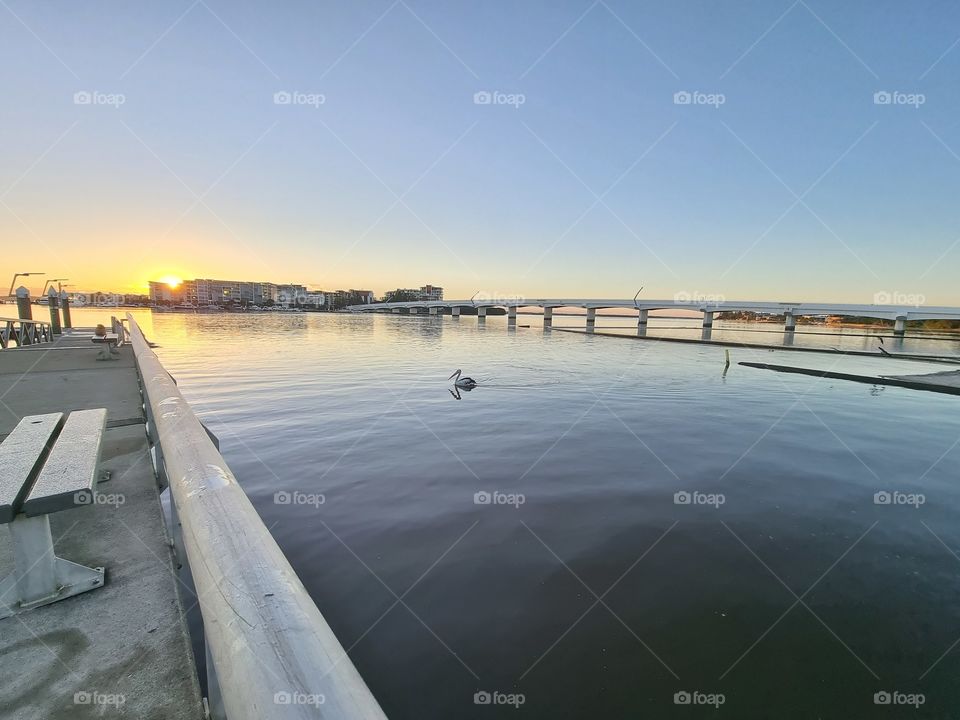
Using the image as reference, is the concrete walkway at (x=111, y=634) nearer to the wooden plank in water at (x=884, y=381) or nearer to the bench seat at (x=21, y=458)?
the bench seat at (x=21, y=458)

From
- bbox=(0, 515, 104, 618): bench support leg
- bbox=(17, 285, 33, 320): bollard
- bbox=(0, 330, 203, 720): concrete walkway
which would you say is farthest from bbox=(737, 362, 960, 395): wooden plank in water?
bbox=(17, 285, 33, 320): bollard

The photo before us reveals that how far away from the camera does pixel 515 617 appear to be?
446 centimetres

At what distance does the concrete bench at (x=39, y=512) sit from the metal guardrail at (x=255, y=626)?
3.32ft

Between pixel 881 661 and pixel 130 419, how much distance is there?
9.58 m

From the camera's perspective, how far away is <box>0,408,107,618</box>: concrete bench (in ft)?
7.80

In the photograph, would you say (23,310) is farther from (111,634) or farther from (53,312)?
(111,634)

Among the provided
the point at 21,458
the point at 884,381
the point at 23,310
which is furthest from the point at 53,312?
the point at 884,381

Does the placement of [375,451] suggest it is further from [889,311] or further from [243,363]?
[889,311]

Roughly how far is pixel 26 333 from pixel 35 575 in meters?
27.7

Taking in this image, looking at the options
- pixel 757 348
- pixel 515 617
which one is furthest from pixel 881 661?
pixel 757 348

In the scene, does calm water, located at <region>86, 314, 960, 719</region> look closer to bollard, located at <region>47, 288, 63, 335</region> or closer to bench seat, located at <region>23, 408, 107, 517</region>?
bench seat, located at <region>23, 408, 107, 517</region>

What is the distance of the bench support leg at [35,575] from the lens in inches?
98.3

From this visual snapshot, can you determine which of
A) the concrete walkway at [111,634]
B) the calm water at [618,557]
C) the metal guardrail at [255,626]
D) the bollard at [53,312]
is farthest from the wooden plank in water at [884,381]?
the bollard at [53,312]

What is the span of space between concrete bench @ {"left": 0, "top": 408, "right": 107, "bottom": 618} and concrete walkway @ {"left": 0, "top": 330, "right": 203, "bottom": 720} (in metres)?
0.10
